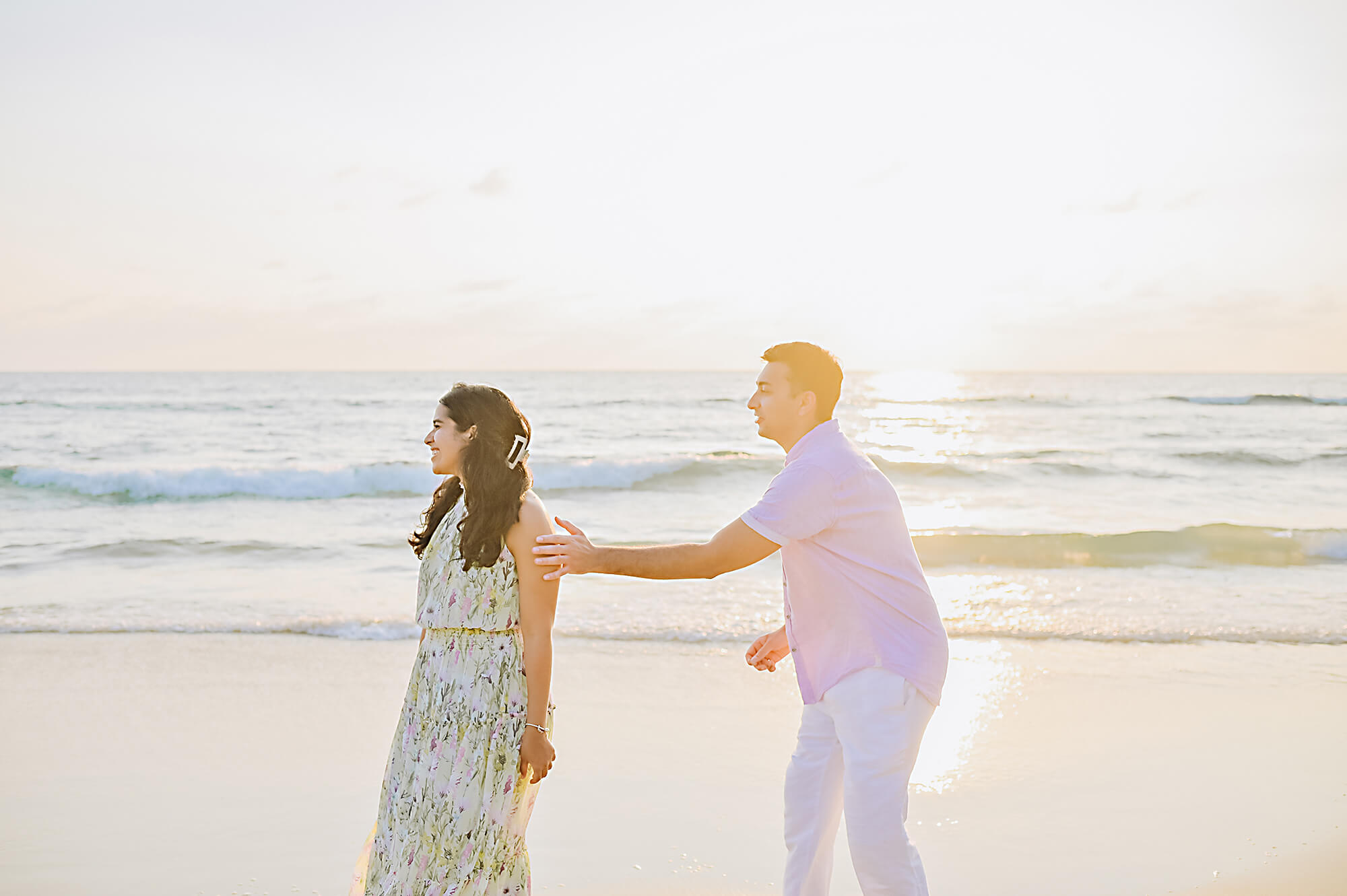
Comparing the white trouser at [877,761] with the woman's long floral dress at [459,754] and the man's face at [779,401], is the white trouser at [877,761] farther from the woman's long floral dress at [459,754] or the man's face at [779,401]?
the woman's long floral dress at [459,754]

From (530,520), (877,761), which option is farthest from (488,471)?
(877,761)

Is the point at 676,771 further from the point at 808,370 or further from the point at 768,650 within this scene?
the point at 808,370

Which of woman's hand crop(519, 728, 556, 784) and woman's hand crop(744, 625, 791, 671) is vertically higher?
woman's hand crop(744, 625, 791, 671)

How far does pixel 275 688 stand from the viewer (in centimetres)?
713

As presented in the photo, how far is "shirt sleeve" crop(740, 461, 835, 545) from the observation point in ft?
9.71

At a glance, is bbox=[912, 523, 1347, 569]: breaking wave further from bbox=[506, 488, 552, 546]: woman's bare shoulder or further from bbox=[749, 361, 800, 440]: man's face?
bbox=[506, 488, 552, 546]: woman's bare shoulder

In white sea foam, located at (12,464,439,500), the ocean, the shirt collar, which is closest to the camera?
the shirt collar

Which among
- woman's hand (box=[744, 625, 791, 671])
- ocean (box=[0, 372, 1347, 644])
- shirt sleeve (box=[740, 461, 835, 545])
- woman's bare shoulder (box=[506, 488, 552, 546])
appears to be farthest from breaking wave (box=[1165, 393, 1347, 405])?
woman's bare shoulder (box=[506, 488, 552, 546])

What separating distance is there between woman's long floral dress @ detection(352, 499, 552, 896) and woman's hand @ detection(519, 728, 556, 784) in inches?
1.0

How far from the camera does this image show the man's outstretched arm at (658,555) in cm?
281

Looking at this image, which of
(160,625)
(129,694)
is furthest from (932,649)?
(160,625)

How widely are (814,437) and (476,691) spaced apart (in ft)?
4.43

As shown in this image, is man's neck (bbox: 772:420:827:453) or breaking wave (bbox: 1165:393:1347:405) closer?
man's neck (bbox: 772:420:827:453)

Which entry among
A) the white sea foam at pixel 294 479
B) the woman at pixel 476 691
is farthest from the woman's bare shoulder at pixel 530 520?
the white sea foam at pixel 294 479
